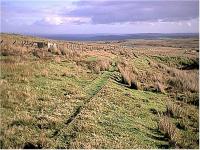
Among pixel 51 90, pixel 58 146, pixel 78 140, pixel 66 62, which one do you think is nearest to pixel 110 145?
pixel 78 140

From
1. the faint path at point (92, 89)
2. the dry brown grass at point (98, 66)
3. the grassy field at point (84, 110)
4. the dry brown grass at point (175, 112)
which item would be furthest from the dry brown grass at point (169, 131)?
the dry brown grass at point (98, 66)

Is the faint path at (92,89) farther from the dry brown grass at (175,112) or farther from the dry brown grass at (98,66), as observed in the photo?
the dry brown grass at (175,112)

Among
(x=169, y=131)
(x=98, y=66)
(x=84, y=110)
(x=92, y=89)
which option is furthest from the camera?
(x=98, y=66)

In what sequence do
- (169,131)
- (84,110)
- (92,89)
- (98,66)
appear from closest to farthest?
(169,131)
(84,110)
(92,89)
(98,66)

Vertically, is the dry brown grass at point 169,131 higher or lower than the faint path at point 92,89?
lower

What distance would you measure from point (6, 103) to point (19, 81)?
291 cm

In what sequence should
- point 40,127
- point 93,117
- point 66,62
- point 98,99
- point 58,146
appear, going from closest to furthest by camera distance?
point 58,146 → point 40,127 → point 93,117 → point 98,99 → point 66,62

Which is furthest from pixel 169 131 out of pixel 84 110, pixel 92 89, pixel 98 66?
pixel 98 66

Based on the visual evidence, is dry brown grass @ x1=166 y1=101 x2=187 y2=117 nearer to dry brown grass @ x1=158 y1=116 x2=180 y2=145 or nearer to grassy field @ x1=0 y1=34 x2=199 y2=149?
grassy field @ x1=0 y1=34 x2=199 y2=149

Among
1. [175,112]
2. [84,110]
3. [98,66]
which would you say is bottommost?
[175,112]

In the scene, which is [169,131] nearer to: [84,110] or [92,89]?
[84,110]

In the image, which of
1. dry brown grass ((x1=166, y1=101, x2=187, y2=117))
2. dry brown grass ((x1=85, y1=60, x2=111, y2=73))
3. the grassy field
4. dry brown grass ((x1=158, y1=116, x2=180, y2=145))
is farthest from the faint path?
dry brown grass ((x1=166, y1=101, x2=187, y2=117))

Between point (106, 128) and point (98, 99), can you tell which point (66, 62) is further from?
point (106, 128)

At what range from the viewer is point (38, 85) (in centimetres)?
1461
